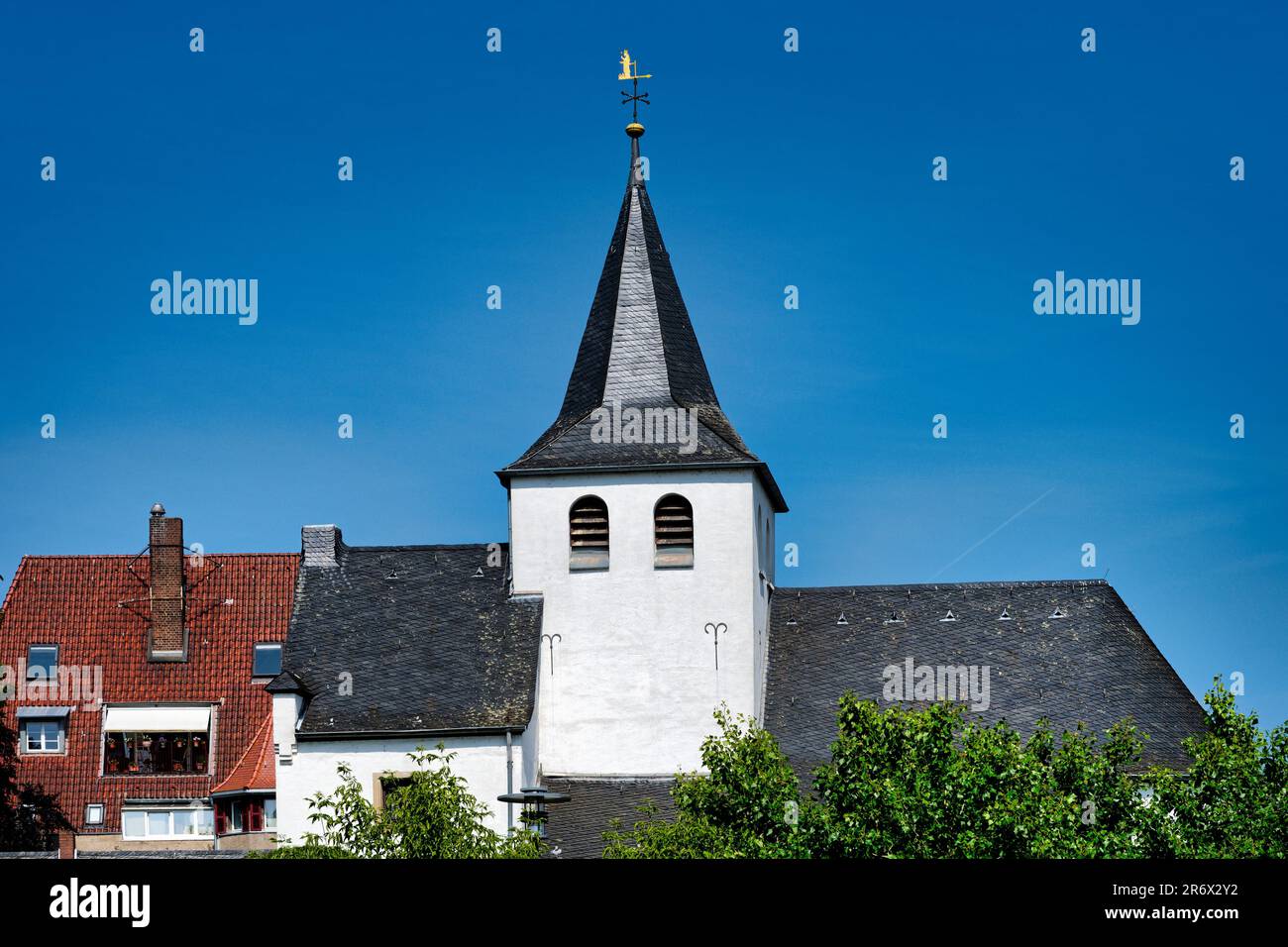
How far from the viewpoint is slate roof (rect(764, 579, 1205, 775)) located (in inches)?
1526

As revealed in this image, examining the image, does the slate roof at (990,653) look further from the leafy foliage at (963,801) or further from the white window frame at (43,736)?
the white window frame at (43,736)

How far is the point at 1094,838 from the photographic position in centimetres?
2773

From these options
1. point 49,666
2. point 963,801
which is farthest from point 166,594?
point 963,801

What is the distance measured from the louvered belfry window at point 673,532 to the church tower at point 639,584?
3 cm

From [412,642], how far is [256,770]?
960 cm

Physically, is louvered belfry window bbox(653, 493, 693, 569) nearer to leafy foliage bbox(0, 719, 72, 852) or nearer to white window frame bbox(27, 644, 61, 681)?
leafy foliage bbox(0, 719, 72, 852)

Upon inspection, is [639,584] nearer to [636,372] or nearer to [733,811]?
[636,372]

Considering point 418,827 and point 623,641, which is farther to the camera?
point 623,641

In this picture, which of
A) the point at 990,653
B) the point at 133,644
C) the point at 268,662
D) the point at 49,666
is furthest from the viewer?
the point at 133,644

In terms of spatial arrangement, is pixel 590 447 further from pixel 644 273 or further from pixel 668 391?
pixel 644 273

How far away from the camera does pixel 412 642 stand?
129ft

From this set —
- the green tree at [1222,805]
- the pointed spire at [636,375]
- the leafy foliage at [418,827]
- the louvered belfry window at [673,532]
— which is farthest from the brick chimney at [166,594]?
the green tree at [1222,805]

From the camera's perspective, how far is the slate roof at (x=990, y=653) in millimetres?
38750
